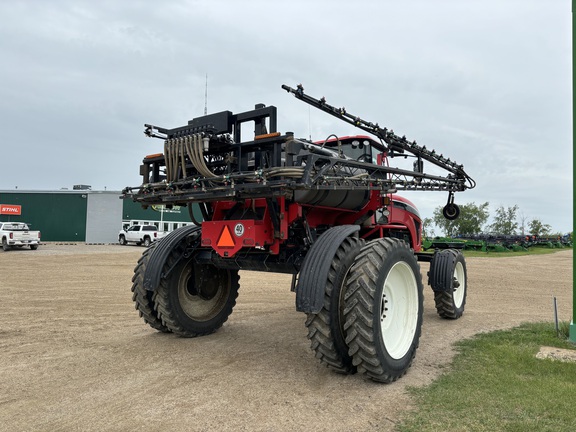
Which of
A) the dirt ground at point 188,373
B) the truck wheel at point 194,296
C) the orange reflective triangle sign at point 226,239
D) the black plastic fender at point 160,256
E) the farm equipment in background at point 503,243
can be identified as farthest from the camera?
the farm equipment in background at point 503,243

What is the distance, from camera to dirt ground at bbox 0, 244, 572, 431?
11.3 feet

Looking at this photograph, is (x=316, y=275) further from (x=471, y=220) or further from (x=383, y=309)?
(x=471, y=220)

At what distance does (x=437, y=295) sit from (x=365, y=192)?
106 inches

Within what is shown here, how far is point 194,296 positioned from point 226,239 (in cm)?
159

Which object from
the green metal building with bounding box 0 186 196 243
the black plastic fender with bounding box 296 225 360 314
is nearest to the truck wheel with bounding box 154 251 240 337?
the black plastic fender with bounding box 296 225 360 314

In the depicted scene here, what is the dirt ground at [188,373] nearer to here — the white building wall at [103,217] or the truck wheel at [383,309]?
the truck wheel at [383,309]

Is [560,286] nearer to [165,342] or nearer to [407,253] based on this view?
[407,253]

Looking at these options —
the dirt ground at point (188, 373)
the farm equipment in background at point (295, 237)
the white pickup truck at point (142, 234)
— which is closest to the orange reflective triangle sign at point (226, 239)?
the farm equipment in background at point (295, 237)

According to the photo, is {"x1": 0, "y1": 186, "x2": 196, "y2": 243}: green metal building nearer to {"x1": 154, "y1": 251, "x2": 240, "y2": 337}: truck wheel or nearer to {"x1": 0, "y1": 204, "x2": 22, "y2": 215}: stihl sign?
{"x1": 0, "y1": 204, "x2": 22, "y2": 215}: stihl sign

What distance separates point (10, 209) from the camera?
40344mm

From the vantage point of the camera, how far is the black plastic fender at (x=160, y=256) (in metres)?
5.34

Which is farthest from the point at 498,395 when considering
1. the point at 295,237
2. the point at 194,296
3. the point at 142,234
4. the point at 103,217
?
the point at 103,217

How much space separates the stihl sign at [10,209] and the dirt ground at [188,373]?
3715 centimetres

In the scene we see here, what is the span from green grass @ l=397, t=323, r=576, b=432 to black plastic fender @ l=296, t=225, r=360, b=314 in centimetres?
120
